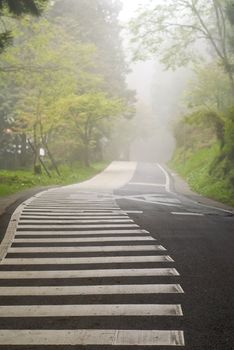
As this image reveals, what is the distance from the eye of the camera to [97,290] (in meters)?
5.66

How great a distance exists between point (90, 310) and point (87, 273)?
4.55 ft

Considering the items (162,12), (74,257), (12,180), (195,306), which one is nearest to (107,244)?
(74,257)

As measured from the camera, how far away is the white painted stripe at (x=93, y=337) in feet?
13.7

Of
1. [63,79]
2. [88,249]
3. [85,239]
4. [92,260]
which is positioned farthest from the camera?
[63,79]

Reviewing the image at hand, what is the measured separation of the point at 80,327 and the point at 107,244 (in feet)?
11.6

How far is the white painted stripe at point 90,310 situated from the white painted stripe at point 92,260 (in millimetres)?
1818

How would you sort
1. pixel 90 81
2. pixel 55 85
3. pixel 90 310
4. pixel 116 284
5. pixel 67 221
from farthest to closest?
pixel 90 81 < pixel 55 85 < pixel 67 221 < pixel 116 284 < pixel 90 310

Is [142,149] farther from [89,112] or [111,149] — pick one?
[89,112]

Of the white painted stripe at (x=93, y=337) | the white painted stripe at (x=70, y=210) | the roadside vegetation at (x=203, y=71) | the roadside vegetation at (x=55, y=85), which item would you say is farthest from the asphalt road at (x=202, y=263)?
the roadside vegetation at (x=55, y=85)

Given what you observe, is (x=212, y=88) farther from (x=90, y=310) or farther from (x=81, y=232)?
(x=90, y=310)

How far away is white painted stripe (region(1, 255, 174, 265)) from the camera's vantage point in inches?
273

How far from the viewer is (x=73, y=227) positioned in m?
9.70

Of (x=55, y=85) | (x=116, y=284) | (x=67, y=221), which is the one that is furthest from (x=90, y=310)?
(x=55, y=85)

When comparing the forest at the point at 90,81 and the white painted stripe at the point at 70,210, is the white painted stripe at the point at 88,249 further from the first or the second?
the forest at the point at 90,81
